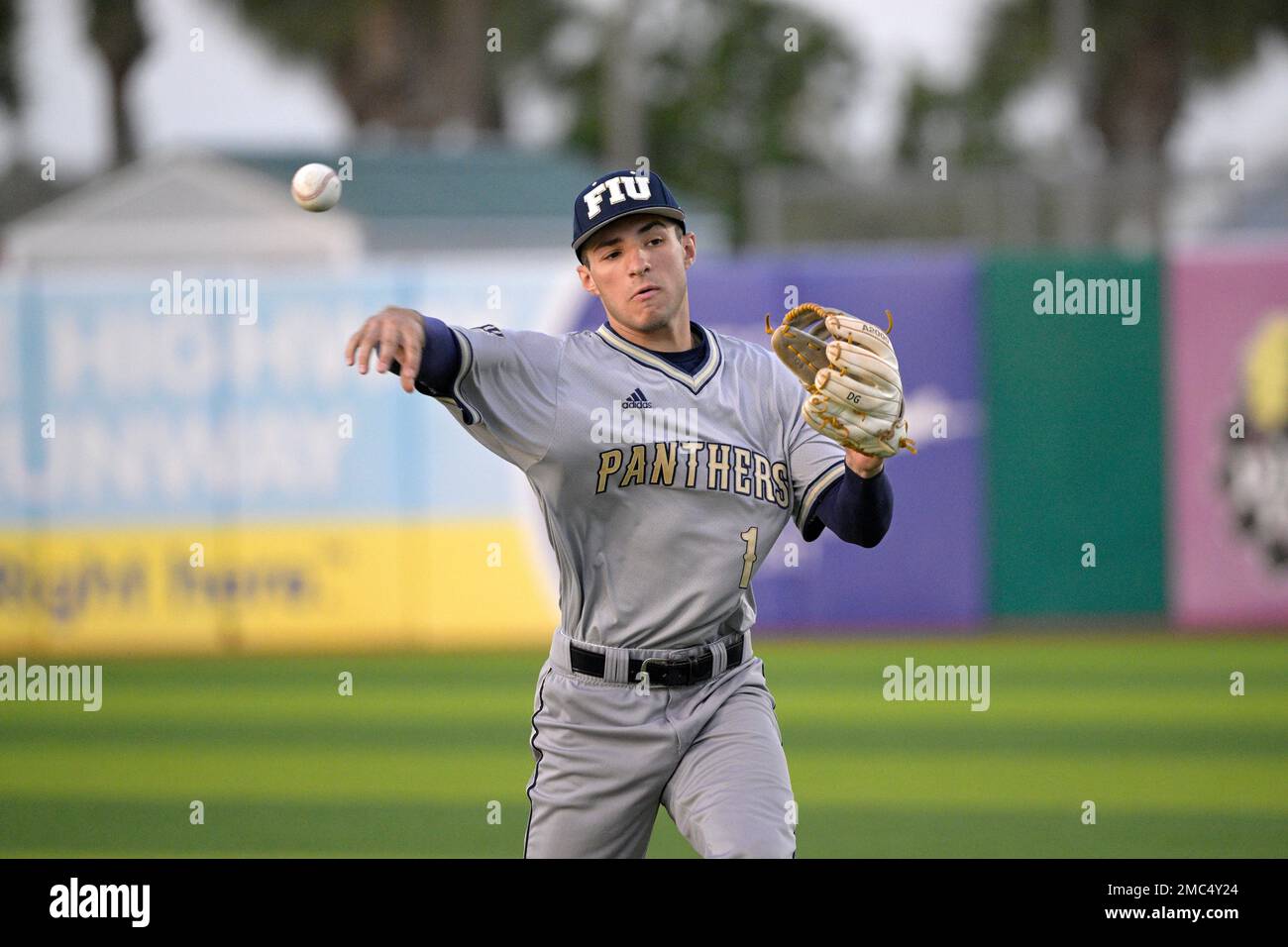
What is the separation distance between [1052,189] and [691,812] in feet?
55.7

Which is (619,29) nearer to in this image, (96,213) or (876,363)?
(96,213)

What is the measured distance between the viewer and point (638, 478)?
197 inches

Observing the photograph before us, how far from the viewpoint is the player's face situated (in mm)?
5059

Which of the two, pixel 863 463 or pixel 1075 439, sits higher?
pixel 1075 439

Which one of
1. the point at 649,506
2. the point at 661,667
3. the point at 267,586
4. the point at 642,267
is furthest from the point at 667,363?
the point at 267,586

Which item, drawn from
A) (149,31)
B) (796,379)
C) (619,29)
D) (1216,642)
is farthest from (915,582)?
(149,31)

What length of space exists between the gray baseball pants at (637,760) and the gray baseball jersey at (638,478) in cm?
14

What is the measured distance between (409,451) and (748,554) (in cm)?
1039

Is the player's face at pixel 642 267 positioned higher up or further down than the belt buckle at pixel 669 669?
higher up

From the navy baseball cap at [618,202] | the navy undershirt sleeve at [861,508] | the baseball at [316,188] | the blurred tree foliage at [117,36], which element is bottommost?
the navy undershirt sleeve at [861,508]

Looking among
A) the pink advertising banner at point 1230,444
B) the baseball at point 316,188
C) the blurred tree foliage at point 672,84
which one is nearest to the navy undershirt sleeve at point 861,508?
the baseball at point 316,188

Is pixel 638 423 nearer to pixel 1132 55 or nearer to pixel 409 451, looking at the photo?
pixel 409 451

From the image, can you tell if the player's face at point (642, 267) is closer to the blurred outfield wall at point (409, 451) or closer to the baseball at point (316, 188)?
the baseball at point (316, 188)

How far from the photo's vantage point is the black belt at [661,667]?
16.3ft
